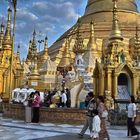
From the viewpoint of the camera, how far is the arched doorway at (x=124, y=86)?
64.5 ft

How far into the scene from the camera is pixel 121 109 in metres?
15.4

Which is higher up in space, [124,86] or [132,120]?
[124,86]

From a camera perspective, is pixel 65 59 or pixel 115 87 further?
pixel 65 59

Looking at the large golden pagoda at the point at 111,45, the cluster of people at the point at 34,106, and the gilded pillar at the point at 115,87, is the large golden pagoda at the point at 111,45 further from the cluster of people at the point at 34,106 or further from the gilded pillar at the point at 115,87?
the cluster of people at the point at 34,106

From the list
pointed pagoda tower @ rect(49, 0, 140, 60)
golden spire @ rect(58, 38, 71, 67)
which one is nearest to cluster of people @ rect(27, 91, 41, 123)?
golden spire @ rect(58, 38, 71, 67)

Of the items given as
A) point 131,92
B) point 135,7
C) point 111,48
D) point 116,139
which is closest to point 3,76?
point 111,48

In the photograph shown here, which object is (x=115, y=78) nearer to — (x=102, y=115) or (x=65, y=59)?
(x=102, y=115)

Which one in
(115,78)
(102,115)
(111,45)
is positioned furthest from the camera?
(111,45)

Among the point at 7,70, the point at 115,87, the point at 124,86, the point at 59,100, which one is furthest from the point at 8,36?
the point at 59,100

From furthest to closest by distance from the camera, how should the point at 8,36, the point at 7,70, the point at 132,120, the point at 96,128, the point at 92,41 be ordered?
the point at 92,41 → the point at 8,36 → the point at 7,70 → the point at 132,120 → the point at 96,128

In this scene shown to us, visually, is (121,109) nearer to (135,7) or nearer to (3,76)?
(3,76)

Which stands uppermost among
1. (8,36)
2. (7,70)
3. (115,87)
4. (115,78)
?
(8,36)

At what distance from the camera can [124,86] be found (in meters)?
20.2

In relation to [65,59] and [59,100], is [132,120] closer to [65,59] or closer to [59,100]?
[59,100]
